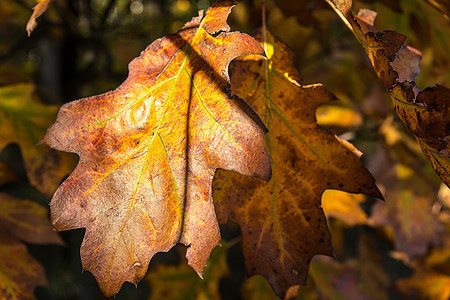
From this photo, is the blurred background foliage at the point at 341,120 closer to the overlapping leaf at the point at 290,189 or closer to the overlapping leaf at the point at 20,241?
the overlapping leaf at the point at 20,241

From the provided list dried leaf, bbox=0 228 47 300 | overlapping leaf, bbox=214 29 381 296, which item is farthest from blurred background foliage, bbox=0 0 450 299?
overlapping leaf, bbox=214 29 381 296

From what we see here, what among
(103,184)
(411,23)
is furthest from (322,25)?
(103,184)

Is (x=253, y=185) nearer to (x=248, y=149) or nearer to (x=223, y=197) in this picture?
(x=223, y=197)

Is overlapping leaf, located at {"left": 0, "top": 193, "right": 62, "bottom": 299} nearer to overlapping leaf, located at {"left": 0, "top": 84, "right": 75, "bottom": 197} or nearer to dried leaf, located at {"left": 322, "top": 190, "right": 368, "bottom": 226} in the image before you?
overlapping leaf, located at {"left": 0, "top": 84, "right": 75, "bottom": 197}

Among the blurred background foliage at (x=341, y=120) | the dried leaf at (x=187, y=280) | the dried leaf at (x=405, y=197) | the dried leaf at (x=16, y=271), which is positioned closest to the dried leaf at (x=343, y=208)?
the blurred background foliage at (x=341, y=120)

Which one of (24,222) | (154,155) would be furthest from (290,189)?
(24,222)

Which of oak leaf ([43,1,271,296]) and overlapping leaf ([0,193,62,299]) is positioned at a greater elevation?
oak leaf ([43,1,271,296])
